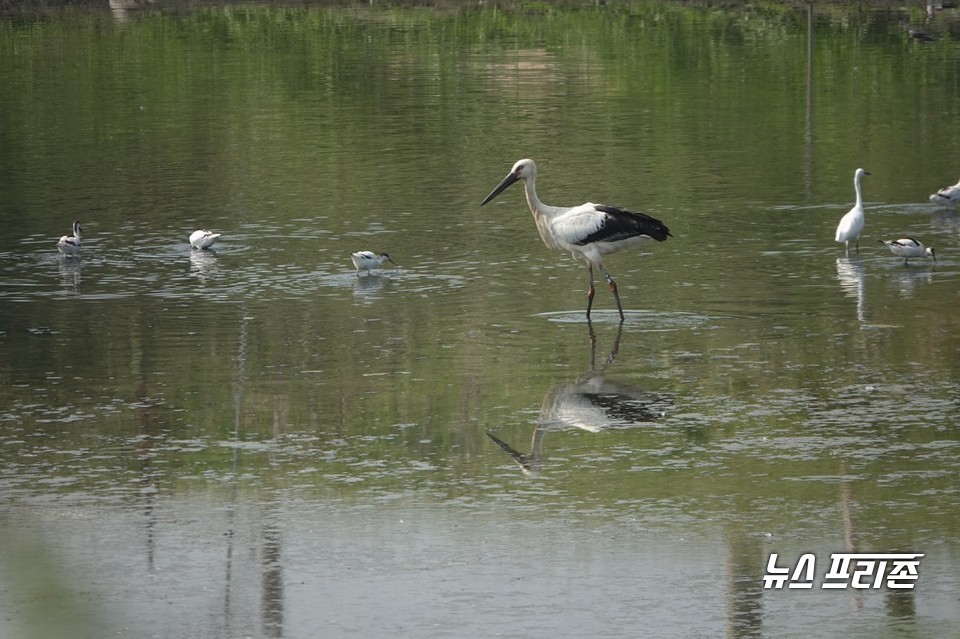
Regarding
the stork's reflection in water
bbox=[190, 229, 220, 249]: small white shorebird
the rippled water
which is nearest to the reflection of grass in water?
the rippled water

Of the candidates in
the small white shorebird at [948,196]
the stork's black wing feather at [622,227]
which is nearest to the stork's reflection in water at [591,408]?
the stork's black wing feather at [622,227]

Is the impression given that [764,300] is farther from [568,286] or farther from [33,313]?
[33,313]

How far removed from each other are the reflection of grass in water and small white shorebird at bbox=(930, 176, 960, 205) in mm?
14549

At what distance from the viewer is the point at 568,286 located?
58.1 ft

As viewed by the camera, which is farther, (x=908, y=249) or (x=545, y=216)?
(x=908, y=249)

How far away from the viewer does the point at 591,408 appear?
12.6 metres

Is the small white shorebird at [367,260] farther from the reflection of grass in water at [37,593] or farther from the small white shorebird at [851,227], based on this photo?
the reflection of grass in water at [37,593]

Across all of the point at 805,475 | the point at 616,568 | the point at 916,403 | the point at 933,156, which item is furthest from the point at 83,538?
the point at 933,156

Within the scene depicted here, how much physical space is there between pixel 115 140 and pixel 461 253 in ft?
42.1

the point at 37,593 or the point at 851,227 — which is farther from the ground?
the point at 851,227

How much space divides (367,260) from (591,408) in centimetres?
575

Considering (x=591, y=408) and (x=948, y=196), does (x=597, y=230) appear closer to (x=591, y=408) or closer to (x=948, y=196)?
(x=591, y=408)

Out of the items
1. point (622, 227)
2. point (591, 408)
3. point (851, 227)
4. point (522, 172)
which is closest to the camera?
point (591, 408)

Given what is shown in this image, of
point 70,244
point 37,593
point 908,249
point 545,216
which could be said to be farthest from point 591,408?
point 70,244
